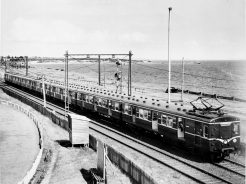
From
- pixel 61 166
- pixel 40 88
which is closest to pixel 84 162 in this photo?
pixel 61 166

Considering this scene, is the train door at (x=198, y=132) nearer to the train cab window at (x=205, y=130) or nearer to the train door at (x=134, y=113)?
the train cab window at (x=205, y=130)

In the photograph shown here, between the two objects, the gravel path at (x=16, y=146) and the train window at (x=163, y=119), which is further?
the train window at (x=163, y=119)

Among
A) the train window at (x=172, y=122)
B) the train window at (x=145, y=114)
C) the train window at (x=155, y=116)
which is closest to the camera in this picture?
the train window at (x=172, y=122)

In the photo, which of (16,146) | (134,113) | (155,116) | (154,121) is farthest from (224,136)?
(16,146)

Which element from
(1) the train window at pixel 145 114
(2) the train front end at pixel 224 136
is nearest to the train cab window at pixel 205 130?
(2) the train front end at pixel 224 136

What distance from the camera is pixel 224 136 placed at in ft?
58.2

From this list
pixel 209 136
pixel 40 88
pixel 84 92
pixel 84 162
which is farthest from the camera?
pixel 40 88

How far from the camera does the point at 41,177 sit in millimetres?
16750

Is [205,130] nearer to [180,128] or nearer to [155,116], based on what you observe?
[180,128]

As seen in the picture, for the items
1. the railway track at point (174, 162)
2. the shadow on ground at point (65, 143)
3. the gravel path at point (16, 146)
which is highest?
the railway track at point (174, 162)

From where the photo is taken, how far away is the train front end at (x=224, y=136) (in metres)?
17.6

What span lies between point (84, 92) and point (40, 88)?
1926cm

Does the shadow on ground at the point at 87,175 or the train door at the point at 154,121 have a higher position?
the train door at the point at 154,121

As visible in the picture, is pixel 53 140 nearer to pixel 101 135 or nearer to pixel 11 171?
pixel 101 135
